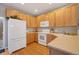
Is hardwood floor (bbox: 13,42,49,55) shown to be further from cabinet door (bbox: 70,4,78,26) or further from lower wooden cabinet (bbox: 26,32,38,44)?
cabinet door (bbox: 70,4,78,26)

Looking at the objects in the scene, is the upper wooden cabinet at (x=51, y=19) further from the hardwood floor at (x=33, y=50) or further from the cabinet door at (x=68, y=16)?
the hardwood floor at (x=33, y=50)

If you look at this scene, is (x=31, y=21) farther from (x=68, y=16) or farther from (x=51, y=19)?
(x=68, y=16)

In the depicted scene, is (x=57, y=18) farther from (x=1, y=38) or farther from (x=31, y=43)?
(x=1, y=38)

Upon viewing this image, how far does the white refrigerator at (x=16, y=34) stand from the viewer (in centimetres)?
108

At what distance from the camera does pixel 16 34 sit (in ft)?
3.67

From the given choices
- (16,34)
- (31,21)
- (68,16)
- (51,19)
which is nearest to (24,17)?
(31,21)

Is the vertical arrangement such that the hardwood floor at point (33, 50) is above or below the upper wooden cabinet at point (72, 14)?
below

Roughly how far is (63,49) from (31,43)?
1.44ft

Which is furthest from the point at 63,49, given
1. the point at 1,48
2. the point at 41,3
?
the point at 1,48

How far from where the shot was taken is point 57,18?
1167 millimetres

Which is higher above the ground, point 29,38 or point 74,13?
point 74,13

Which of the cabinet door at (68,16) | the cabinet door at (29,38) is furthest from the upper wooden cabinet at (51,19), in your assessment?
the cabinet door at (29,38)

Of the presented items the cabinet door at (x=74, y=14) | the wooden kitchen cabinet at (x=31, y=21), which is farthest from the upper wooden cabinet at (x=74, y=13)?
the wooden kitchen cabinet at (x=31, y=21)

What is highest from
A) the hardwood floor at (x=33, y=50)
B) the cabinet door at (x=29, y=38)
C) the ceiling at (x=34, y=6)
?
the ceiling at (x=34, y=6)
